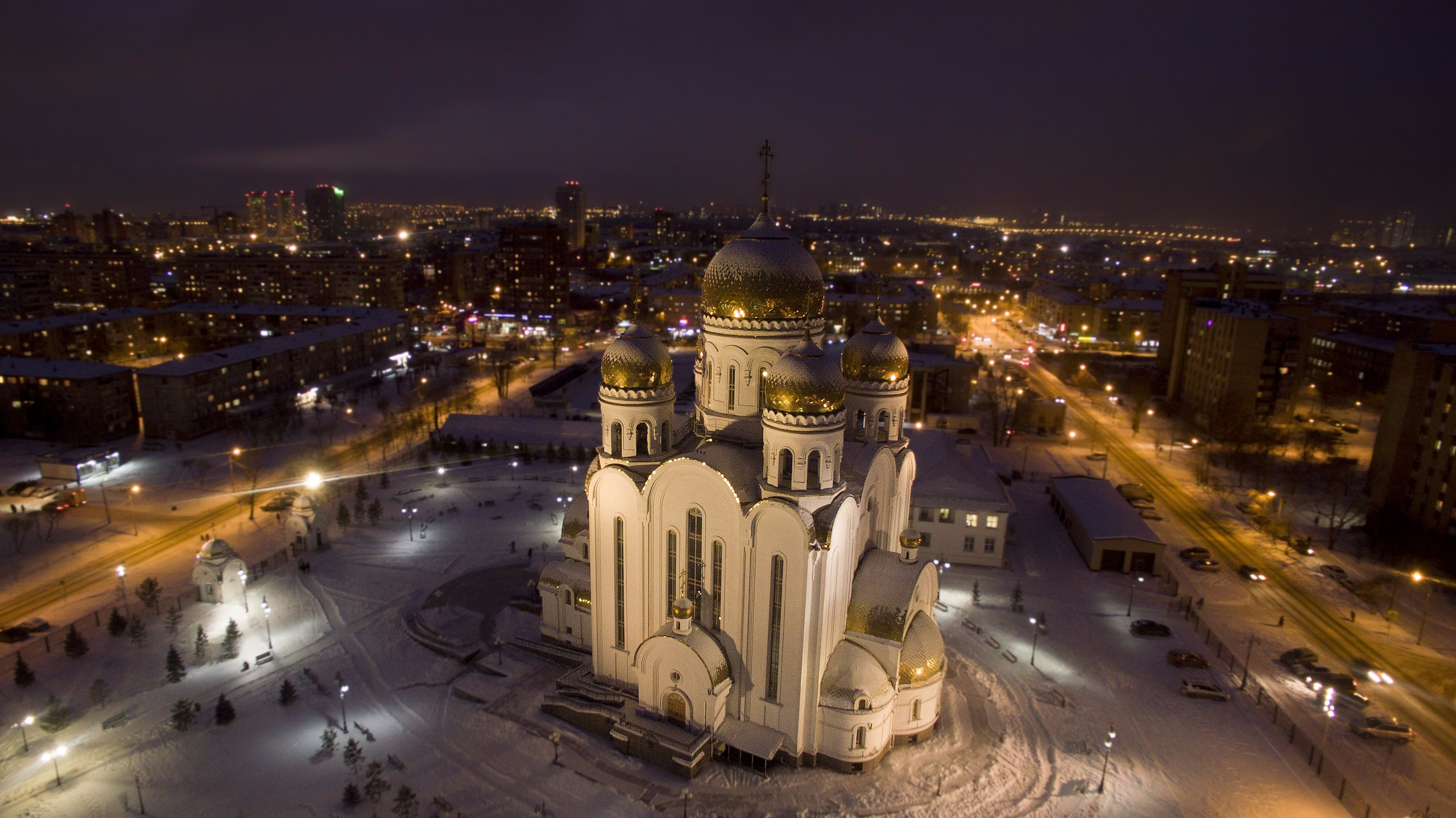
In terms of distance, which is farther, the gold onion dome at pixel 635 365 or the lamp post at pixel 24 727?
the gold onion dome at pixel 635 365

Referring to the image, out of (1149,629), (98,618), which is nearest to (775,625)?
(1149,629)

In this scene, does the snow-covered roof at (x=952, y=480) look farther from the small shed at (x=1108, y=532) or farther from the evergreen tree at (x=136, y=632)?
the evergreen tree at (x=136, y=632)

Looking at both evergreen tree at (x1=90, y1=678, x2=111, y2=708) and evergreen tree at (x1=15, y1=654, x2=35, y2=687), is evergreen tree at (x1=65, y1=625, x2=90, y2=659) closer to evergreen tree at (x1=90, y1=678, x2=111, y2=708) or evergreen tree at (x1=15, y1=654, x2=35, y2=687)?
evergreen tree at (x1=15, y1=654, x2=35, y2=687)

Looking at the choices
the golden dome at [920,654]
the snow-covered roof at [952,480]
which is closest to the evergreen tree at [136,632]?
the golden dome at [920,654]

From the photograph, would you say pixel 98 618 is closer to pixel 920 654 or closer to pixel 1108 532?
pixel 920 654

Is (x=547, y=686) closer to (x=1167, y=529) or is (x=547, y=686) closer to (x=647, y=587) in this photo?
(x=647, y=587)

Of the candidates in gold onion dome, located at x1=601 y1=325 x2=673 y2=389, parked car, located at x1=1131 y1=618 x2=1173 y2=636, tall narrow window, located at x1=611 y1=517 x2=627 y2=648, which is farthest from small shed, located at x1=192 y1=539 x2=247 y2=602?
parked car, located at x1=1131 y1=618 x2=1173 y2=636

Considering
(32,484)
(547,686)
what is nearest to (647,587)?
(547,686)
